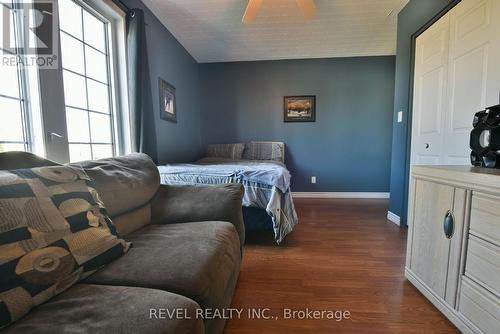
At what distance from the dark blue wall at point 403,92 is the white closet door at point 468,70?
0.52m

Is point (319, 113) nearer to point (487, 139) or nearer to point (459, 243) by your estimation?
point (487, 139)

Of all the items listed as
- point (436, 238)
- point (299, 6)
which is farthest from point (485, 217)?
point (299, 6)

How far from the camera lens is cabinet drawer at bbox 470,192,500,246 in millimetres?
972

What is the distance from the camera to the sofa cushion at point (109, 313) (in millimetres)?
588

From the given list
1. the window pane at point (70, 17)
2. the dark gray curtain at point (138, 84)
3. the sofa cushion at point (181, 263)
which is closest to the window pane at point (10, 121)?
the window pane at point (70, 17)

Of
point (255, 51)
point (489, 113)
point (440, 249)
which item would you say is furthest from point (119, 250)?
point (255, 51)

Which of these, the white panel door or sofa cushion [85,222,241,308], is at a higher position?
the white panel door

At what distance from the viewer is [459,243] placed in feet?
3.79

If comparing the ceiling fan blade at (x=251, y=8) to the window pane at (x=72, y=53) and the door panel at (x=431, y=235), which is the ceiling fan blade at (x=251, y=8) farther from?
the door panel at (x=431, y=235)

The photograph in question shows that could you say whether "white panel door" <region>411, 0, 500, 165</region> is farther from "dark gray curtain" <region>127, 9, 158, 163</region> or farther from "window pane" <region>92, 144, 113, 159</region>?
"window pane" <region>92, 144, 113, 159</region>

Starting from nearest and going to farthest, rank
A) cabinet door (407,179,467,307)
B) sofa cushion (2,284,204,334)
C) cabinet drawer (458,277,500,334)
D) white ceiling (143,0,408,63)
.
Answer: sofa cushion (2,284,204,334) < cabinet drawer (458,277,500,334) < cabinet door (407,179,467,307) < white ceiling (143,0,408,63)

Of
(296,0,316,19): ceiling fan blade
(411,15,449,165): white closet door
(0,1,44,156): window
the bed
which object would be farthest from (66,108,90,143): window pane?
(411,15,449,165): white closet door

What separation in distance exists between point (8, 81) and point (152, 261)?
1.42 m

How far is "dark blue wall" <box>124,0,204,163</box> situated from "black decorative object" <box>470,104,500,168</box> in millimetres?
2796
